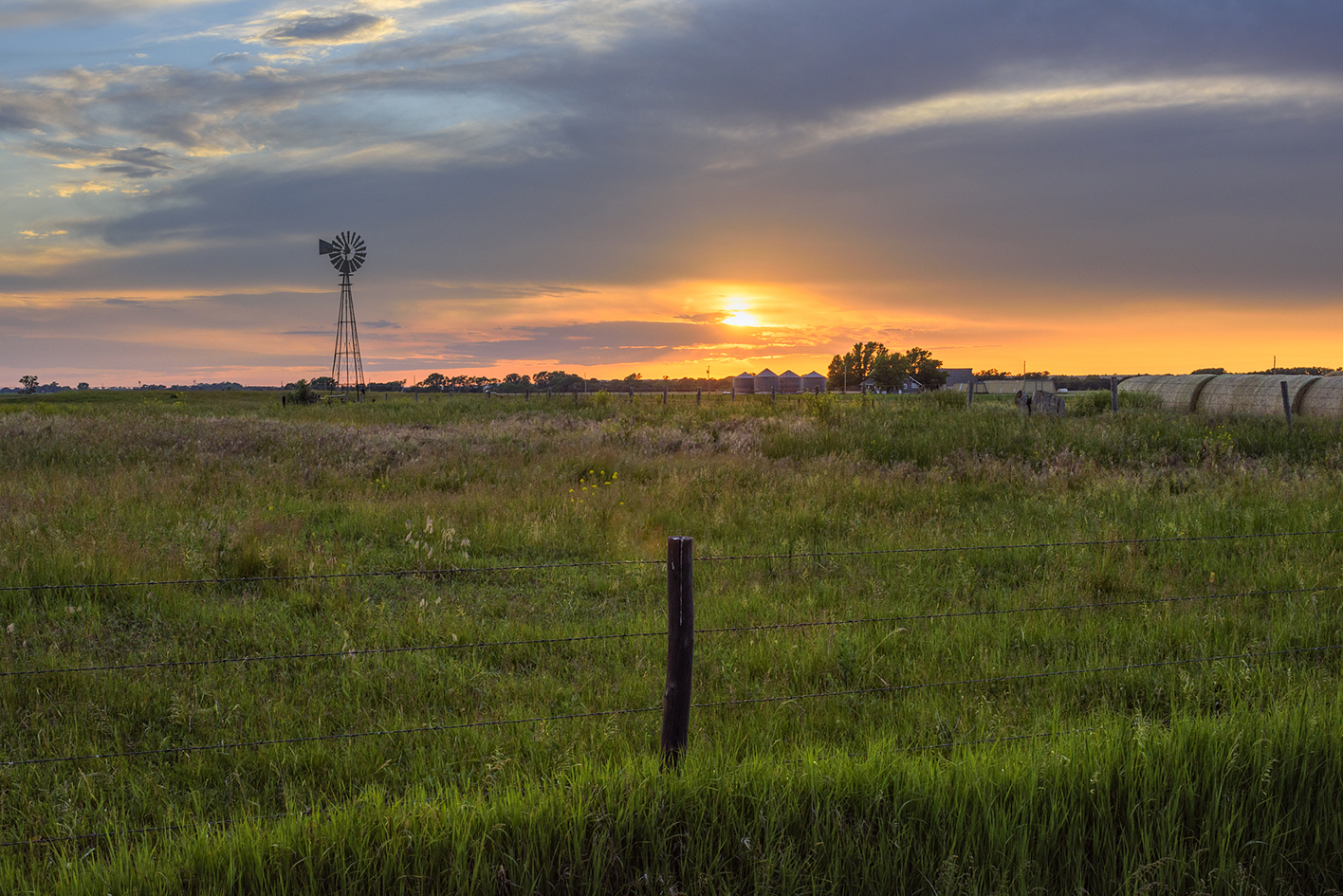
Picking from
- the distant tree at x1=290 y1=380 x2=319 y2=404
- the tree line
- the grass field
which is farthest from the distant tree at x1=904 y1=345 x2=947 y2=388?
the grass field

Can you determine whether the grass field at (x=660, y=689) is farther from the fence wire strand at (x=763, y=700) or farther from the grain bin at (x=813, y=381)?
the grain bin at (x=813, y=381)

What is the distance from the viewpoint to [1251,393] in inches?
1393

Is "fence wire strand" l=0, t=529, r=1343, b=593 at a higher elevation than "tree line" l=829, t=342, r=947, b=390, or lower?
lower

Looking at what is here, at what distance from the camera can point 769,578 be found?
9.03 meters

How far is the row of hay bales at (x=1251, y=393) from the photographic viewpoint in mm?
31594

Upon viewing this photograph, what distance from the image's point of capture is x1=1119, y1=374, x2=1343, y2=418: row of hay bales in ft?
104

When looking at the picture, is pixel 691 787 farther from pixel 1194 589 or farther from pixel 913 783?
pixel 1194 589

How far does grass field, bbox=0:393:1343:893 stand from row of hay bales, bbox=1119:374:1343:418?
858 inches

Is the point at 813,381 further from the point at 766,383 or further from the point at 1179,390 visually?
the point at 1179,390

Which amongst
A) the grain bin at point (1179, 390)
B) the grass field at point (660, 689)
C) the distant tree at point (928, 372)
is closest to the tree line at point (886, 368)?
the distant tree at point (928, 372)

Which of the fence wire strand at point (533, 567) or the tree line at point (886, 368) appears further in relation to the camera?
the tree line at point (886, 368)

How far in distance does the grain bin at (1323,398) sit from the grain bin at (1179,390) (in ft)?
13.3

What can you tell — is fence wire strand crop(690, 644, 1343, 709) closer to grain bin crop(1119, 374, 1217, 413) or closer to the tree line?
grain bin crop(1119, 374, 1217, 413)

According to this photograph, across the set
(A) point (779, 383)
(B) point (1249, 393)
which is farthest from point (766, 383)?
(B) point (1249, 393)
